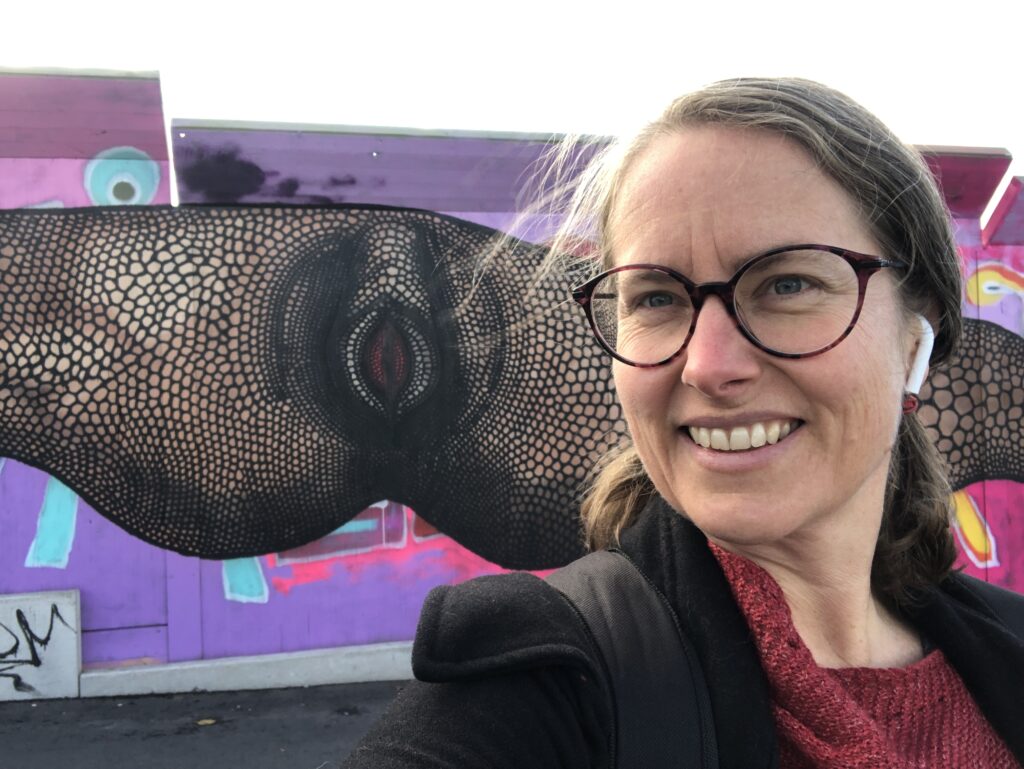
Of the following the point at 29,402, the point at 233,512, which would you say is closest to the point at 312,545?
the point at 233,512

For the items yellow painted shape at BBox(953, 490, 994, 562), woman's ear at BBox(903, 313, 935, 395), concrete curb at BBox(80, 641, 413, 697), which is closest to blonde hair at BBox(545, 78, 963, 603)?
woman's ear at BBox(903, 313, 935, 395)

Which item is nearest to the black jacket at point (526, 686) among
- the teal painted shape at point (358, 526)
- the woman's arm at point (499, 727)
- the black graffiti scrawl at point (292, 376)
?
the woman's arm at point (499, 727)

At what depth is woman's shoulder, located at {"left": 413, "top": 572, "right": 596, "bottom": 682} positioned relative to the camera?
88cm

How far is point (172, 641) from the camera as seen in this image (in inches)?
171

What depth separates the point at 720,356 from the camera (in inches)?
41.3

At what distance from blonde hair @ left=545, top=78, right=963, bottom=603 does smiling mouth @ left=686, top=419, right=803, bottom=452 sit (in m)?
0.27

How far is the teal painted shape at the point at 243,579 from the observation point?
4.41 meters

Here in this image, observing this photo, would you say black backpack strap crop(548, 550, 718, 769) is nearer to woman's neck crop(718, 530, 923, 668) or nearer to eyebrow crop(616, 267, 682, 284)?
woman's neck crop(718, 530, 923, 668)

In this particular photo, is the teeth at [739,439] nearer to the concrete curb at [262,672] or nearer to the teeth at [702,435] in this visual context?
the teeth at [702,435]

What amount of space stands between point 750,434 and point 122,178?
4.15 metres

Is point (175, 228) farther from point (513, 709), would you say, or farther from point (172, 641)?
point (513, 709)

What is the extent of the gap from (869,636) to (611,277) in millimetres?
709

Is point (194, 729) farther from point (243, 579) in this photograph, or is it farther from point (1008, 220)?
point (1008, 220)

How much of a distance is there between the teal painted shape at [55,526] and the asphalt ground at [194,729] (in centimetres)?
70
